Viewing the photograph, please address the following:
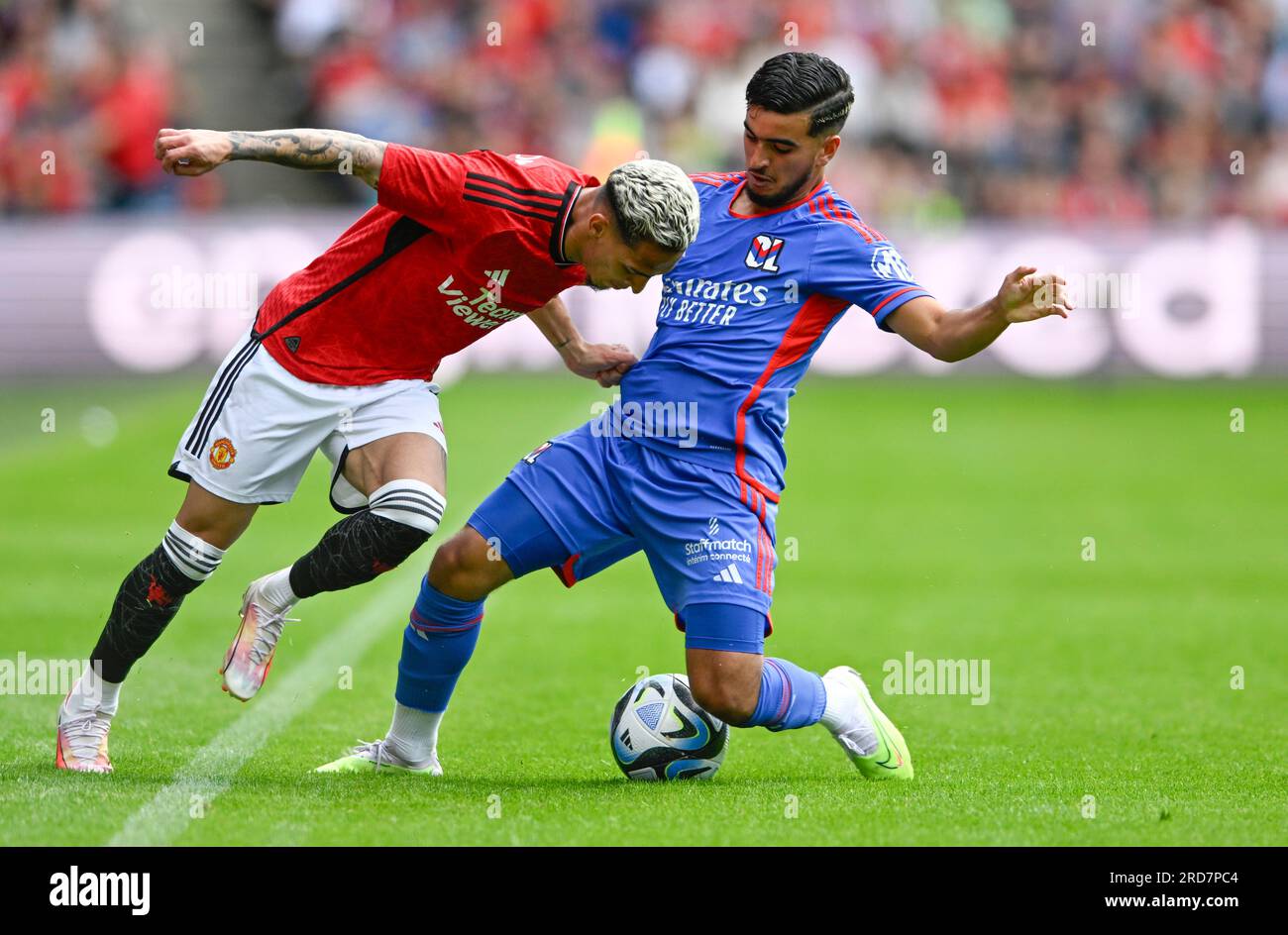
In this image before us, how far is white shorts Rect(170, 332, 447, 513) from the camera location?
6059 millimetres

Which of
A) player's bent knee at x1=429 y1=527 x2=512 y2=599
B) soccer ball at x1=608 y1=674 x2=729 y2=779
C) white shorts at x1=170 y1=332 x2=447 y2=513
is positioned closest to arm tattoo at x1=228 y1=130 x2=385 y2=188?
white shorts at x1=170 y1=332 x2=447 y2=513

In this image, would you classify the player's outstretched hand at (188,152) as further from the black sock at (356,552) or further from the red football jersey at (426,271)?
the black sock at (356,552)

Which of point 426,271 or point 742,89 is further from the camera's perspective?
point 742,89

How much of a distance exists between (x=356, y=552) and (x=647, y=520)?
1.00 m

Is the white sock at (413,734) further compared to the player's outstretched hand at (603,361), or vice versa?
the player's outstretched hand at (603,361)

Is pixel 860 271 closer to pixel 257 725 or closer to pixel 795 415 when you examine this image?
pixel 257 725

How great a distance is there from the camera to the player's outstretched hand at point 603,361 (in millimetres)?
6480

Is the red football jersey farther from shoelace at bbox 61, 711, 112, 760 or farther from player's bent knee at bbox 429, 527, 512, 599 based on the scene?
shoelace at bbox 61, 711, 112, 760

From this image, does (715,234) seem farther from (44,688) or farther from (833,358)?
(833,358)

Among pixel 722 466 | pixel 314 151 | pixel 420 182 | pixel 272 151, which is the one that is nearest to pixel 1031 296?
pixel 722 466

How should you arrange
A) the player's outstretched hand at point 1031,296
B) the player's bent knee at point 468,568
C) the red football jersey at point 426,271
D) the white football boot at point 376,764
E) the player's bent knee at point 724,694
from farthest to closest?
the white football boot at point 376,764 < the player's bent knee at point 468,568 < the player's bent knee at point 724,694 < the red football jersey at point 426,271 < the player's outstretched hand at point 1031,296

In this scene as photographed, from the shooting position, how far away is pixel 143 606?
20.1ft

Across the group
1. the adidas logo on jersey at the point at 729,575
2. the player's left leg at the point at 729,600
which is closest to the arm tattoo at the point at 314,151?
the player's left leg at the point at 729,600

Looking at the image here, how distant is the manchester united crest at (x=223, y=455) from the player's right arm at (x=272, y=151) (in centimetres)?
105
